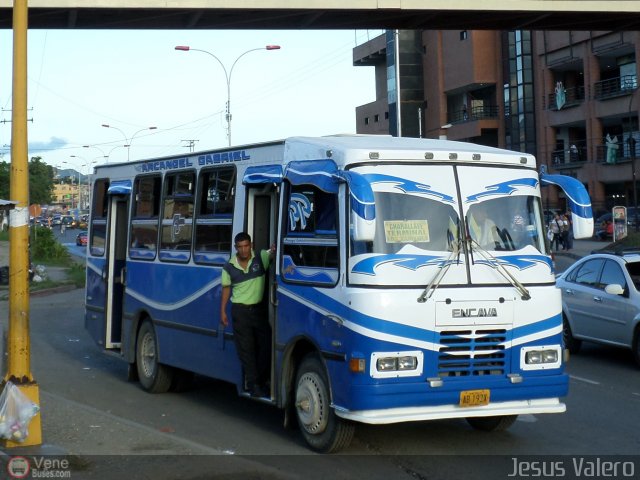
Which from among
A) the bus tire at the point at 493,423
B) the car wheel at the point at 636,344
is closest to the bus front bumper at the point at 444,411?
the bus tire at the point at 493,423

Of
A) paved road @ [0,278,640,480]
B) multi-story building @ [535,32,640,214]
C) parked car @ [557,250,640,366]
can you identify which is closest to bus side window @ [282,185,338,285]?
paved road @ [0,278,640,480]

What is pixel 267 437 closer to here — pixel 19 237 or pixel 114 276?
pixel 19 237

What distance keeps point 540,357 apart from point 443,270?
124 cm

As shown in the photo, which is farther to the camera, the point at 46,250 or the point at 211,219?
the point at 46,250

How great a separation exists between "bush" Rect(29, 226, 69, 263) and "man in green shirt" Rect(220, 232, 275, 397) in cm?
4123

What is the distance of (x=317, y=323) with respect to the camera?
27.8ft

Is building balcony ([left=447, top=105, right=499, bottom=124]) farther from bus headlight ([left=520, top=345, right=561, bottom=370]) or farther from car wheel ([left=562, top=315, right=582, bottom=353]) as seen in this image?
bus headlight ([left=520, top=345, right=561, bottom=370])

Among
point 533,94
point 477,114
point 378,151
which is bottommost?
point 378,151

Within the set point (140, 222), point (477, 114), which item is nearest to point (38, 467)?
point (140, 222)

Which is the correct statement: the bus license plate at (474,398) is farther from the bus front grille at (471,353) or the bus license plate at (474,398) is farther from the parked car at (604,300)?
Result: the parked car at (604,300)

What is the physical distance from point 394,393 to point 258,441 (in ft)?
6.15

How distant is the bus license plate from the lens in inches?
321

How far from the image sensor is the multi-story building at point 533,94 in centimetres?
5700

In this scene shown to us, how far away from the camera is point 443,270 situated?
8.20 metres
